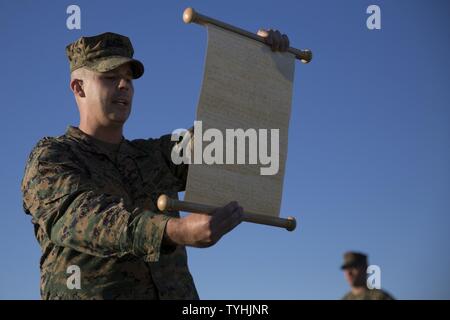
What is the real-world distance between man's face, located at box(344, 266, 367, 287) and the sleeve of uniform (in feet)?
23.6

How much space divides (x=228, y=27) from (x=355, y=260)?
8124 millimetres

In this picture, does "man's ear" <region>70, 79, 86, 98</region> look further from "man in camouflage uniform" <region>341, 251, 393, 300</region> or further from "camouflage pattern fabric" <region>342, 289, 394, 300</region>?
"man in camouflage uniform" <region>341, 251, 393, 300</region>

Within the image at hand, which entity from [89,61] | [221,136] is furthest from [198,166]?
[89,61]

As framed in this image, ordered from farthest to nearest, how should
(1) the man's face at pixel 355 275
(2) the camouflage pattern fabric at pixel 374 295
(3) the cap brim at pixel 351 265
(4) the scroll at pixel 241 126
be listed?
(3) the cap brim at pixel 351 265, (1) the man's face at pixel 355 275, (2) the camouflage pattern fabric at pixel 374 295, (4) the scroll at pixel 241 126

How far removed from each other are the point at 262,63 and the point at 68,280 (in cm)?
190

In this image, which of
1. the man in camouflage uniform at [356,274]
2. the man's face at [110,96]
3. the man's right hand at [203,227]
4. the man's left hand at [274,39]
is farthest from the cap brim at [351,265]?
the man's right hand at [203,227]

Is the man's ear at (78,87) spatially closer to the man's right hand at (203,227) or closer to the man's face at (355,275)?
the man's right hand at (203,227)

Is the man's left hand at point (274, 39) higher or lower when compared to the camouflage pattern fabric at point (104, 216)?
higher

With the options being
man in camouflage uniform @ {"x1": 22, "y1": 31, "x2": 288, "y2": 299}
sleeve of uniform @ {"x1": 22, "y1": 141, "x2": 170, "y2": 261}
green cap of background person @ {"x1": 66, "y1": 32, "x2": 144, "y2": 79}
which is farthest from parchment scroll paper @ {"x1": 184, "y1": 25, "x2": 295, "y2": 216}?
green cap of background person @ {"x1": 66, "y1": 32, "x2": 144, "y2": 79}

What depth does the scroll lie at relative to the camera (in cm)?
378

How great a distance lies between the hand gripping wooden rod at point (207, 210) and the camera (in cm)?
335

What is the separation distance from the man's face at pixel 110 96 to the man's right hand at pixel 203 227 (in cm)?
165

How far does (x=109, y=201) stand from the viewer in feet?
12.5
